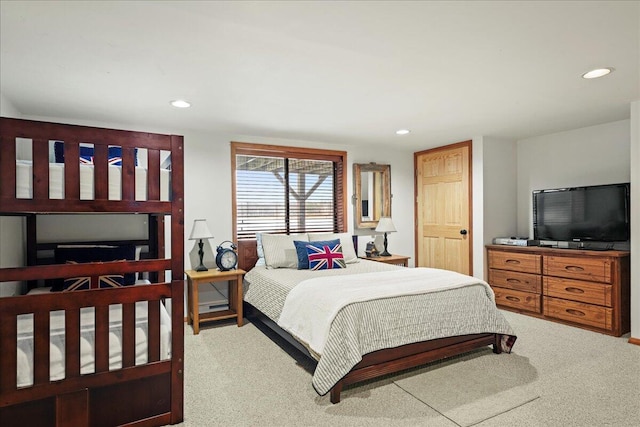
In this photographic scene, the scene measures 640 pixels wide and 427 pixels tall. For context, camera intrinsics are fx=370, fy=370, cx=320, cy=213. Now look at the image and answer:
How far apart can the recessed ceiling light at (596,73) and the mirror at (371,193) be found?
2.98m

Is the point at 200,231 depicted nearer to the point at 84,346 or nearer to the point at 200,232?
the point at 200,232

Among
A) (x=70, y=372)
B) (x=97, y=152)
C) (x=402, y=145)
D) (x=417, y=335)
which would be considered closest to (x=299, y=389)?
(x=417, y=335)

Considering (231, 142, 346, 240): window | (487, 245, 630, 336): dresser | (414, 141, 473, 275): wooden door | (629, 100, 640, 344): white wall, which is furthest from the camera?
(414, 141, 473, 275): wooden door

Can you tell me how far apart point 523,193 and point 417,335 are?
3.31 m

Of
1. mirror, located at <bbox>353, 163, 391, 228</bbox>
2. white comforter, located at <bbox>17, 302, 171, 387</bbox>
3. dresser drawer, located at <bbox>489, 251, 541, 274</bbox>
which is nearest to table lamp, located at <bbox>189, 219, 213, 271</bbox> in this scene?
white comforter, located at <bbox>17, 302, 171, 387</bbox>

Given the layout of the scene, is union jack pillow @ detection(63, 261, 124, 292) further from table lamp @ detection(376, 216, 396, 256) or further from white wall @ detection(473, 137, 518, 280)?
white wall @ detection(473, 137, 518, 280)

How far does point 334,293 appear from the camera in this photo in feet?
9.02

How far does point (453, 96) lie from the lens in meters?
3.15

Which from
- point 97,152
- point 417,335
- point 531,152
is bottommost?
point 417,335

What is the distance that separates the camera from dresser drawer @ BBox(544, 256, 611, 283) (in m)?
3.71

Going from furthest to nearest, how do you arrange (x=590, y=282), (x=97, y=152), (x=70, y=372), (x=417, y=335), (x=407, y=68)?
(x=590, y=282) < (x=417, y=335) < (x=407, y=68) < (x=97, y=152) < (x=70, y=372)

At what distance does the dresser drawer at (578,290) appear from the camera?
146 inches

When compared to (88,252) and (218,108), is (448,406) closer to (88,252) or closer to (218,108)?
(218,108)

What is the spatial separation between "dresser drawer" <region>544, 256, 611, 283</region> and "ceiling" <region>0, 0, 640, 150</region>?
1.50m
